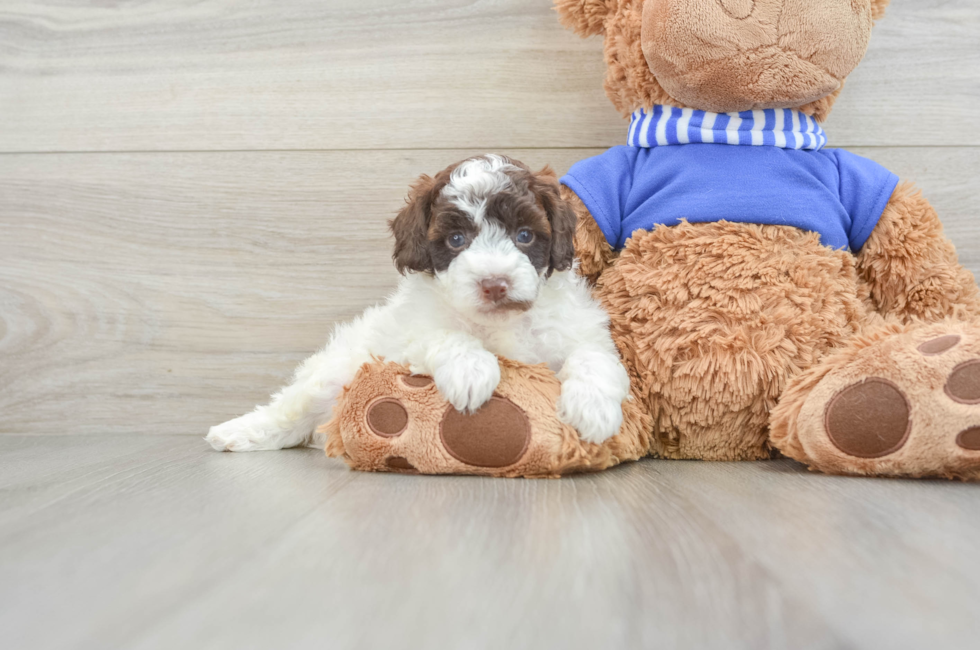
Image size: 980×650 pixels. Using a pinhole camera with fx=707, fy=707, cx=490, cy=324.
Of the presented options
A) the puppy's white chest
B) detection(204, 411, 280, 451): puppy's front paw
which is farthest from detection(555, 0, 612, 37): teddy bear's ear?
detection(204, 411, 280, 451): puppy's front paw

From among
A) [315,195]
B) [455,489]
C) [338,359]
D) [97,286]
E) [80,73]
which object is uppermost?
[80,73]

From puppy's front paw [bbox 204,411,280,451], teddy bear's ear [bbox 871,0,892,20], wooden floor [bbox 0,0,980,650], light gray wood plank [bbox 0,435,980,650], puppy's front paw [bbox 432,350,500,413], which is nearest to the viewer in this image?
light gray wood plank [bbox 0,435,980,650]

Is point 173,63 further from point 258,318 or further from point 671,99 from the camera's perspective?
point 671,99

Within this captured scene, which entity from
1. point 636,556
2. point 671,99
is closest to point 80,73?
point 671,99

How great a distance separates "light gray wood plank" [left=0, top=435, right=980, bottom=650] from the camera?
1.85 feet

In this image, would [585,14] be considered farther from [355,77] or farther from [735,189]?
[355,77]

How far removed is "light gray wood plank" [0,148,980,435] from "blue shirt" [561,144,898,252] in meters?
0.50

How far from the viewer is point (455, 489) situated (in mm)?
1042

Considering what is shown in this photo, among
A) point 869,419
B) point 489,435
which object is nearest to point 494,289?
point 489,435

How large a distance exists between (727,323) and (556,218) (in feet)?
1.21

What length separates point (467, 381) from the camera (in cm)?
111

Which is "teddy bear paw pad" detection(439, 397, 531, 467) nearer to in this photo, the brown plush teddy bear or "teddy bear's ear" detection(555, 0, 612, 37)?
the brown plush teddy bear

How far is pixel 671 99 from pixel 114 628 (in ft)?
4.10

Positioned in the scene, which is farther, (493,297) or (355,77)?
(355,77)
